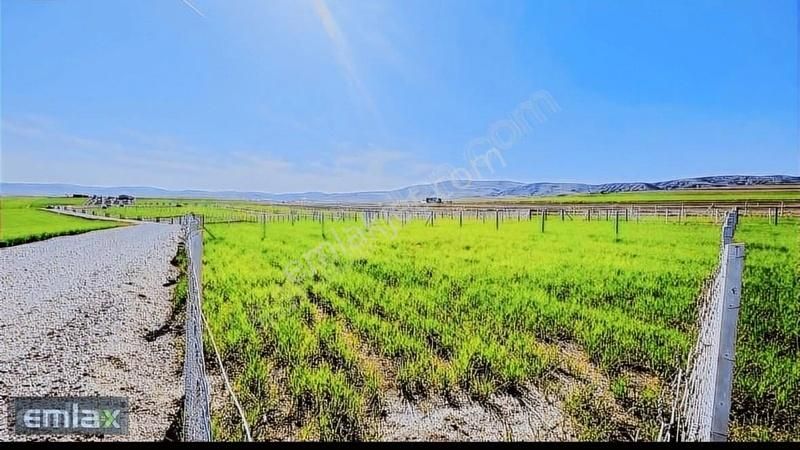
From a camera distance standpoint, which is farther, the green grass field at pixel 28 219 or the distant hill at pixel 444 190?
the distant hill at pixel 444 190

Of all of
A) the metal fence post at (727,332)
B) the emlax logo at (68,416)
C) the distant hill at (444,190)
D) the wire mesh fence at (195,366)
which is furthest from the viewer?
the distant hill at (444,190)

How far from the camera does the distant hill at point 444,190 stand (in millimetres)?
1698

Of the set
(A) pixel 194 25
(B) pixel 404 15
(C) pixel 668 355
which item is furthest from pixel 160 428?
(C) pixel 668 355

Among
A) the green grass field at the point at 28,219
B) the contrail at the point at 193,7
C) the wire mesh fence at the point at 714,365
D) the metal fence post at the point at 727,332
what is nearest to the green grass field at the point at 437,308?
the wire mesh fence at the point at 714,365

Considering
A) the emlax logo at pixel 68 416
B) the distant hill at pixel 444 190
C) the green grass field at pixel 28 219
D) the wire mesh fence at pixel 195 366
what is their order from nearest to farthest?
the wire mesh fence at pixel 195 366 < the emlax logo at pixel 68 416 < the green grass field at pixel 28 219 < the distant hill at pixel 444 190

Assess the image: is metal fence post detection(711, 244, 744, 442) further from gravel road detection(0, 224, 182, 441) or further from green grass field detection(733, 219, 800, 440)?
gravel road detection(0, 224, 182, 441)

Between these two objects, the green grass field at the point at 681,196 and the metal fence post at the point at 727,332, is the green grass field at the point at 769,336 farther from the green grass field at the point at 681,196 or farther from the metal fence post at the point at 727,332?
the metal fence post at the point at 727,332

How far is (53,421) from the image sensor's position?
1.50 m

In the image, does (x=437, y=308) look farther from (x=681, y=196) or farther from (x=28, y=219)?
(x=28, y=219)

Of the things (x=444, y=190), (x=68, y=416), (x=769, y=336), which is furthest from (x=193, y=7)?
(x=769, y=336)

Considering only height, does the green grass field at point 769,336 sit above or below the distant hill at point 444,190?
below

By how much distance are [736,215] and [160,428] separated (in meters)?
2.32

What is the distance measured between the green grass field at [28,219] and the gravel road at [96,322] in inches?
1.6

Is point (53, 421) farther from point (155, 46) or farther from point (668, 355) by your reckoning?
point (668, 355)
